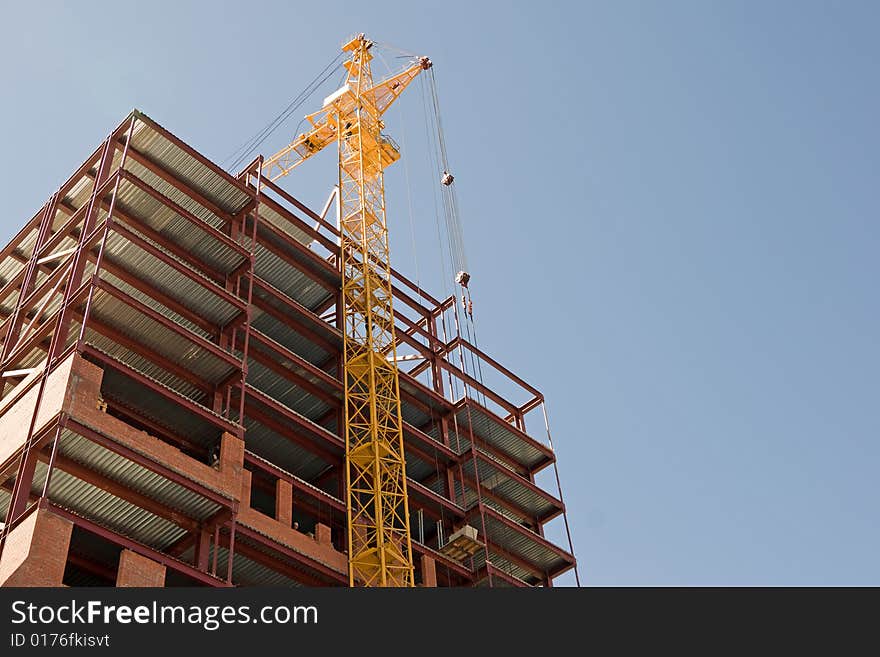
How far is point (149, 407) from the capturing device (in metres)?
51.0

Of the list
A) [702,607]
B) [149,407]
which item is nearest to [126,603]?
[702,607]

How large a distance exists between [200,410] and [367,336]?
18.2 meters

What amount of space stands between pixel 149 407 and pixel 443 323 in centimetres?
3124

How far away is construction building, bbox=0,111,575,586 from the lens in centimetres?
4478

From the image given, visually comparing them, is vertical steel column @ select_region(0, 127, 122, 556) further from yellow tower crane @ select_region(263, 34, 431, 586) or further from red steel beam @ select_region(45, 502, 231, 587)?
yellow tower crane @ select_region(263, 34, 431, 586)

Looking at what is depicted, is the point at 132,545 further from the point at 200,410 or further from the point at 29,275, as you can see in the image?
the point at 29,275

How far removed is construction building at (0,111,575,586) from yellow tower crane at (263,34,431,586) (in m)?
1.20

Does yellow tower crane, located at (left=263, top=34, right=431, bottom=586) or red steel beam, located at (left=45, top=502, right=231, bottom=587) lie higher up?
yellow tower crane, located at (left=263, top=34, right=431, bottom=586)

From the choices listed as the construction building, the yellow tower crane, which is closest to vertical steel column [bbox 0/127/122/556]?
the construction building

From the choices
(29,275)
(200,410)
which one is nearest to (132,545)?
(200,410)

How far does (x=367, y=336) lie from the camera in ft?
220

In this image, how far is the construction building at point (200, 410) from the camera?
4478 centimetres

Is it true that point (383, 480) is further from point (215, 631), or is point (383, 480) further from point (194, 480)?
point (215, 631)

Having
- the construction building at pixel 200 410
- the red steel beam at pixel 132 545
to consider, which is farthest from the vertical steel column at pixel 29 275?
the red steel beam at pixel 132 545
